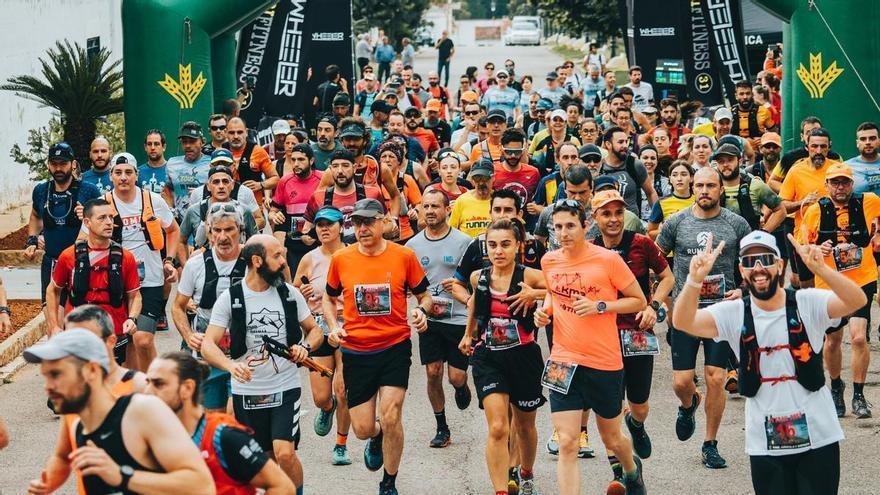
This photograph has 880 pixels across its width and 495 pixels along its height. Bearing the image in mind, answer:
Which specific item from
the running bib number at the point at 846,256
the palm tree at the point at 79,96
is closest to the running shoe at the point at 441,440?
the running bib number at the point at 846,256

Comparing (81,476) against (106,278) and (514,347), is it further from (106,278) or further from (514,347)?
(106,278)

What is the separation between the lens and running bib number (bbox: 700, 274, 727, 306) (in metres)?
9.72

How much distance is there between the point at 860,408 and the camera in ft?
34.8

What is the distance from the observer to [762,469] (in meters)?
6.86

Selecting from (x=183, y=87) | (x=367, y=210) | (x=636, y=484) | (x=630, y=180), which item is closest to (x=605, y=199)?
(x=367, y=210)

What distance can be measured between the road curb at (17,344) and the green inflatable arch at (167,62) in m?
3.13

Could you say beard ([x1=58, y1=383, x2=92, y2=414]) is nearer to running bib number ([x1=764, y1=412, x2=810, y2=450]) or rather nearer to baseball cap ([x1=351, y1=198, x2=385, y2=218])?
running bib number ([x1=764, y1=412, x2=810, y2=450])

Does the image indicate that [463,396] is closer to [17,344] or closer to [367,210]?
[367,210]

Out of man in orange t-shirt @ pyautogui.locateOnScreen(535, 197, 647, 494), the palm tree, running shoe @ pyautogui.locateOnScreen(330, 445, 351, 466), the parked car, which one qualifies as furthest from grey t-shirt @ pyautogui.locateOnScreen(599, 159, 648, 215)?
the parked car

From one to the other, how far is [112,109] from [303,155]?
5.96m

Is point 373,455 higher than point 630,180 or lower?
lower

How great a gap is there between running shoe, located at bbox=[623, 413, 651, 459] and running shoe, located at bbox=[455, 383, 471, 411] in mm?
1324

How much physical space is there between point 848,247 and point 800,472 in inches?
170

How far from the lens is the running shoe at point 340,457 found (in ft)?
32.0
